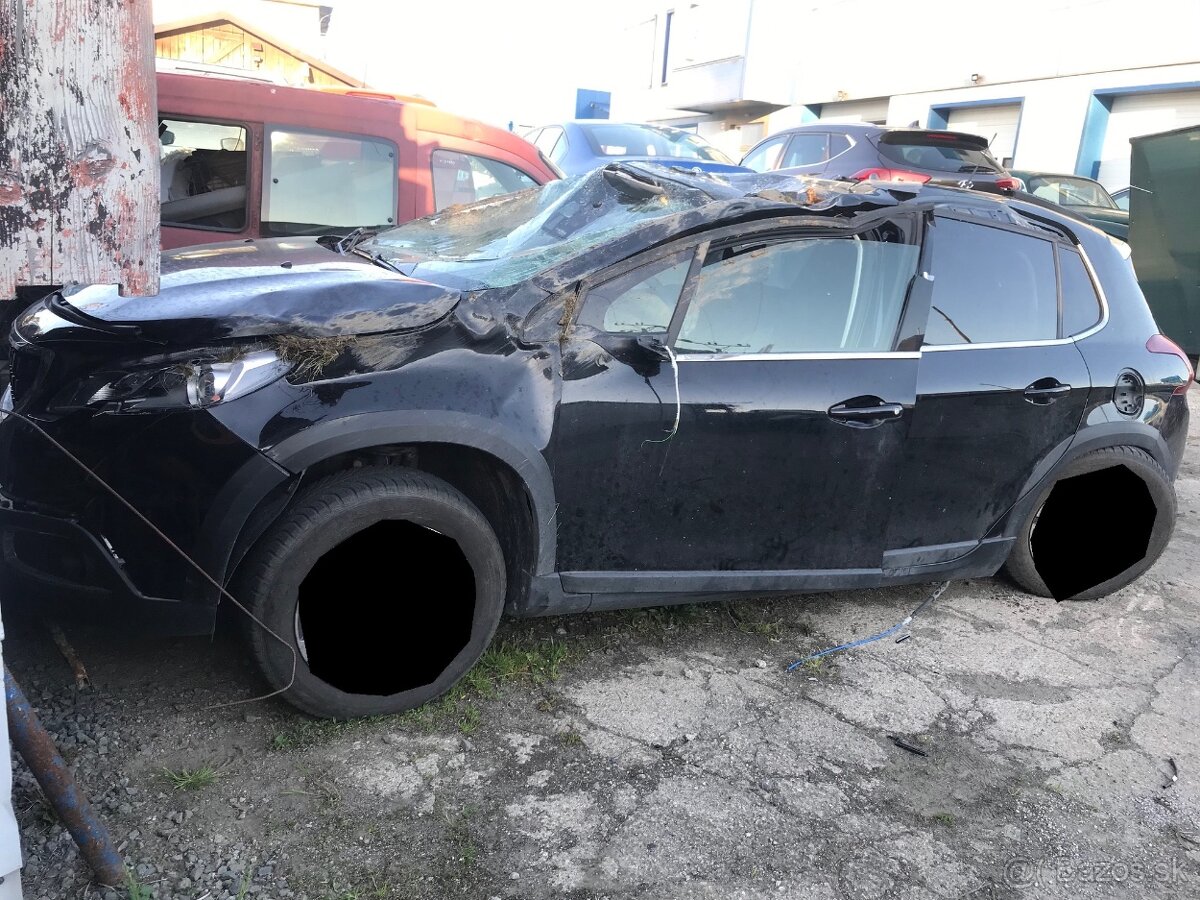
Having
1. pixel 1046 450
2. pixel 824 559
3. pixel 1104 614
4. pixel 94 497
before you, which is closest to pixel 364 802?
pixel 94 497

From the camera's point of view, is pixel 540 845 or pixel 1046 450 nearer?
pixel 540 845

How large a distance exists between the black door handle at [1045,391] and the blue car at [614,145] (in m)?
6.07

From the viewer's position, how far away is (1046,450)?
3646 millimetres

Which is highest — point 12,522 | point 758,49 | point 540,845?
point 758,49

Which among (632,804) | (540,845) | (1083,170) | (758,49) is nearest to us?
(540,845)

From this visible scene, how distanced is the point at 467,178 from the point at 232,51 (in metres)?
9.58

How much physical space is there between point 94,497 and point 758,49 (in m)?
24.4

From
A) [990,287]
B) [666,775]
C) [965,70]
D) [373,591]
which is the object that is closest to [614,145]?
[990,287]

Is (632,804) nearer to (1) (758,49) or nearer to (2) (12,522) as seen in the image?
(2) (12,522)

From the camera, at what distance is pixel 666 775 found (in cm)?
269

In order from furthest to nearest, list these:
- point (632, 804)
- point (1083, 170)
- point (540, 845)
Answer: point (1083, 170) → point (632, 804) → point (540, 845)

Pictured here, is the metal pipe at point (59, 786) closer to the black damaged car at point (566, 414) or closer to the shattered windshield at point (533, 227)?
the black damaged car at point (566, 414)

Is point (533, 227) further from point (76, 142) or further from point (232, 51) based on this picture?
point (232, 51)

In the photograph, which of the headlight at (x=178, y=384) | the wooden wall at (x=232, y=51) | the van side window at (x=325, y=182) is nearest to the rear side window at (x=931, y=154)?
the van side window at (x=325, y=182)
